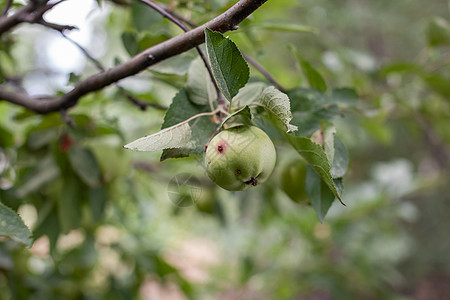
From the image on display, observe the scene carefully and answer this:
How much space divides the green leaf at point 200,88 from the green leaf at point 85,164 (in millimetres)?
366

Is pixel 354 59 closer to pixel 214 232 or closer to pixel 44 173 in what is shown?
pixel 44 173

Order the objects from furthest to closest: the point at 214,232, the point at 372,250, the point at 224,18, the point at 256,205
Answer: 1. the point at 214,232
2. the point at 372,250
3. the point at 256,205
4. the point at 224,18

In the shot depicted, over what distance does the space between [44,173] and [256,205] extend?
2.77 ft

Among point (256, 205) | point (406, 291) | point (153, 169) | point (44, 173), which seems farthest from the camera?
point (406, 291)

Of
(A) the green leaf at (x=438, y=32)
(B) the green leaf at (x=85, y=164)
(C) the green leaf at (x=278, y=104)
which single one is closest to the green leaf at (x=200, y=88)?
(C) the green leaf at (x=278, y=104)

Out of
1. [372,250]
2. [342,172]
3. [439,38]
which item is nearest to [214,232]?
[372,250]

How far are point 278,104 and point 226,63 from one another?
0.07 meters

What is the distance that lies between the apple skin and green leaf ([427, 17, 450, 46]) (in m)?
0.88

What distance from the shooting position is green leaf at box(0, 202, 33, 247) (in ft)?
1.24

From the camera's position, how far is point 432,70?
115 cm

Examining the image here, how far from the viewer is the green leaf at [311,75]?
62cm

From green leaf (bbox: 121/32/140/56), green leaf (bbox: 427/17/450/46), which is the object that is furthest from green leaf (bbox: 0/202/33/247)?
green leaf (bbox: 427/17/450/46)

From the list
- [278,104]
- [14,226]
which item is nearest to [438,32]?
[278,104]

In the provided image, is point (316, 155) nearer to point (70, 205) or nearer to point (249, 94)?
point (249, 94)
